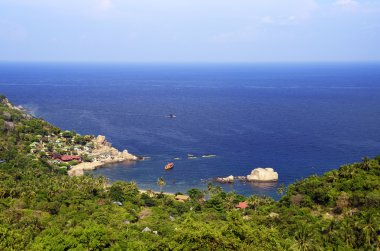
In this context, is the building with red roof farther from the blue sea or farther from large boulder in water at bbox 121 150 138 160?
large boulder in water at bbox 121 150 138 160

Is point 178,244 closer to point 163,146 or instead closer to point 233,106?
point 163,146

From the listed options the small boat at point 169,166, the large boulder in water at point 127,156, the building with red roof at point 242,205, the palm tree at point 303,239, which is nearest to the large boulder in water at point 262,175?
the small boat at point 169,166

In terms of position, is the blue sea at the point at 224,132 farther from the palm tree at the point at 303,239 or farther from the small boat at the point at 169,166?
the palm tree at the point at 303,239

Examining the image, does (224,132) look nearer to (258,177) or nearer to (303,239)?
(258,177)

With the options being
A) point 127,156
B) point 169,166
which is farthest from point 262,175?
point 127,156

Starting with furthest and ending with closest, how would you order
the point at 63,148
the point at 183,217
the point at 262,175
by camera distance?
the point at 63,148
the point at 262,175
the point at 183,217
